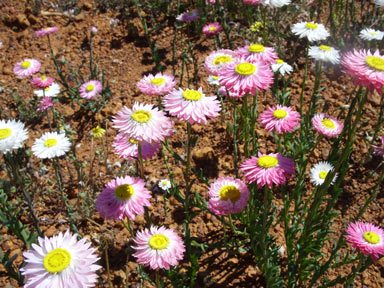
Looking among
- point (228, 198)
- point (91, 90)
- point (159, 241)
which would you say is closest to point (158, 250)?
point (159, 241)

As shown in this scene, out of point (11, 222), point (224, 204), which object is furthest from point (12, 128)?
point (224, 204)

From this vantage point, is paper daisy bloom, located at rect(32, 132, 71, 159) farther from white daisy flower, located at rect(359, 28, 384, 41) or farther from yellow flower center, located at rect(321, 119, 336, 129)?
white daisy flower, located at rect(359, 28, 384, 41)

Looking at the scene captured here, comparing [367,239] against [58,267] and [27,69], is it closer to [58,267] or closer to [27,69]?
[58,267]

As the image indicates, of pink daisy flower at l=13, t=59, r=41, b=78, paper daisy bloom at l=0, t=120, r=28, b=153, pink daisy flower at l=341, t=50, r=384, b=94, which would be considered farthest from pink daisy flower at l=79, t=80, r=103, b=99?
pink daisy flower at l=341, t=50, r=384, b=94

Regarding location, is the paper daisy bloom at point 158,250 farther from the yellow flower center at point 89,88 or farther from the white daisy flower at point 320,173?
the yellow flower center at point 89,88

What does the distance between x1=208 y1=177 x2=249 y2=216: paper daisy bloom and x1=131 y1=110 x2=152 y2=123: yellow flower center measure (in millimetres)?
656

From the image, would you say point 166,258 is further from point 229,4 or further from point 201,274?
point 229,4

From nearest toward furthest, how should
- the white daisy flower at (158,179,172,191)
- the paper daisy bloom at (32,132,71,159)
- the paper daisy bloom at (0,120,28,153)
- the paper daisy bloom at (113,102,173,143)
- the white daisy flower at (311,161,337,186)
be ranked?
the paper daisy bloom at (113,102,173,143)
the paper daisy bloom at (0,120,28,153)
the paper daisy bloom at (32,132,71,159)
the white daisy flower at (311,161,337,186)
the white daisy flower at (158,179,172,191)

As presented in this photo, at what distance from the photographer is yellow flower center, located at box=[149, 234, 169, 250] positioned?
176 cm

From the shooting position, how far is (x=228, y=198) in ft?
6.50

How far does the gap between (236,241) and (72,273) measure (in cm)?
142

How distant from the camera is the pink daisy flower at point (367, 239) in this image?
1794mm

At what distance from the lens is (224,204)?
197cm

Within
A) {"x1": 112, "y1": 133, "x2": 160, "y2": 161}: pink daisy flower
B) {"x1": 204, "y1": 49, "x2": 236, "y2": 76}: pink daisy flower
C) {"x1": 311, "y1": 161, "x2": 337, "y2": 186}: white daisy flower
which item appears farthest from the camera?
{"x1": 311, "y1": 161, "x2": 337, "y2": 186}: white daisy flower
